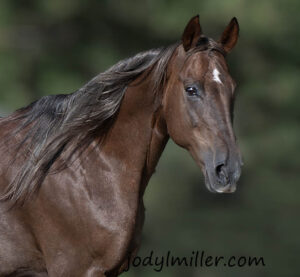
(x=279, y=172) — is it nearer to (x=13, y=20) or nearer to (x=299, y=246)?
(x=299, y=246)

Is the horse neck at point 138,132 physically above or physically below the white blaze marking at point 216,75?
below

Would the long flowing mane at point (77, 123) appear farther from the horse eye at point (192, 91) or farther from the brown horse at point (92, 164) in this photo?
the horse eye at point (192, 91)

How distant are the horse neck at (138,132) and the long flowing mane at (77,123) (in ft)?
0.13

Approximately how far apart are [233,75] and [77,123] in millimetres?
4201

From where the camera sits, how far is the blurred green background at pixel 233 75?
654 centimetres

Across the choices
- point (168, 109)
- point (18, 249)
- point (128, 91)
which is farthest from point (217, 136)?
point (18, 249)

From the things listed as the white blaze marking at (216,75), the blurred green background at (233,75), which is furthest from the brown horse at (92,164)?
the blurred green background at (233,75)

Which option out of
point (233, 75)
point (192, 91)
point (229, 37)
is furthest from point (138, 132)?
point (233, 75)

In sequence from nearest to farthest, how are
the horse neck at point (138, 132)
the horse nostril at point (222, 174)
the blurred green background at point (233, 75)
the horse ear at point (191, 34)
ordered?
the horse nostril at point (222, 174) → the horse ear at point (191, 34) → the horse neck at point (138, 132) → the blurred green background at point (233, 75)

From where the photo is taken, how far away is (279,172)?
7.66m

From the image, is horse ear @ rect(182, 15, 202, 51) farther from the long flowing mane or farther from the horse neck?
the horse neck

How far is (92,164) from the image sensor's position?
3217mm

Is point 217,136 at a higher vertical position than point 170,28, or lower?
higher

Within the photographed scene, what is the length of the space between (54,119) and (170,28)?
11.9 feet
